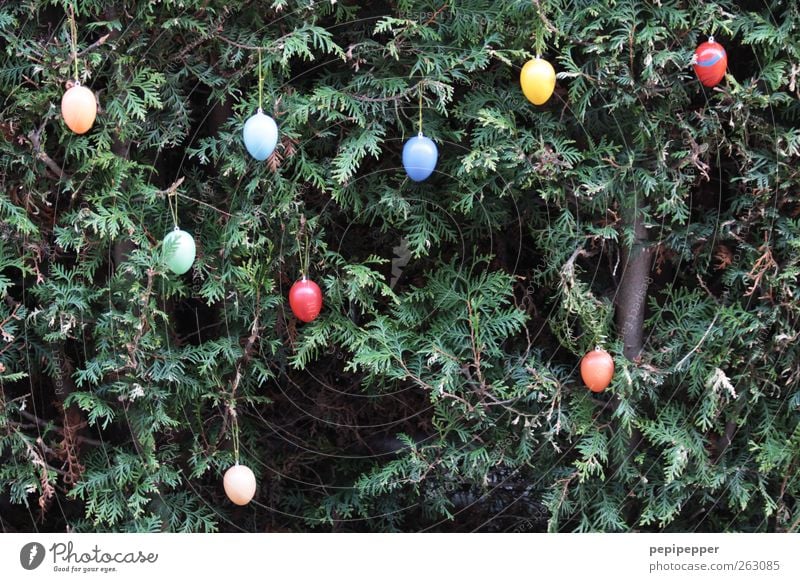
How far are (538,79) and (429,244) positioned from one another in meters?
0.29

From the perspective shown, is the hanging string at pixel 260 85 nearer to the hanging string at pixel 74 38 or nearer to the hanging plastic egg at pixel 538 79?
the hanging string at pixel 74 38

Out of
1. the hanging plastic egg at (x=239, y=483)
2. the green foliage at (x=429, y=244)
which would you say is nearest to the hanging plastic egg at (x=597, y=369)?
the green foliage at (x=429, y=244)

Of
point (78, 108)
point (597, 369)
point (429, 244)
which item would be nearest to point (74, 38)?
point (78, 108)

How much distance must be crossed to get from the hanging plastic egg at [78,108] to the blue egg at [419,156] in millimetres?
448

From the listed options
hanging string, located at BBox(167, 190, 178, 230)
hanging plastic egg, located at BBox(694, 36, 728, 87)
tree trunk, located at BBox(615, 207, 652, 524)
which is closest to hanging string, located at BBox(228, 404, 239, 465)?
hanging string, located at BBox(167, 190, 178, 230)

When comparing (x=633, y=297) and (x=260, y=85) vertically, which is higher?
(x=260, y=85)

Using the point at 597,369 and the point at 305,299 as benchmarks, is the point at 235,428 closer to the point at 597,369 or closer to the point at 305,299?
the point at 305,299

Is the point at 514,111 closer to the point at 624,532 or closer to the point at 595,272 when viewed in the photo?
the point at 595,272

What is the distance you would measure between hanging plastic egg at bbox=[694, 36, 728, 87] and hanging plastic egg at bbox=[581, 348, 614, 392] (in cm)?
42

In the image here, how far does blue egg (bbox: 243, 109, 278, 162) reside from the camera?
1.22m

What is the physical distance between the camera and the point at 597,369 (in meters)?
1.27

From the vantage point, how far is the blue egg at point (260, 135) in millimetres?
1216

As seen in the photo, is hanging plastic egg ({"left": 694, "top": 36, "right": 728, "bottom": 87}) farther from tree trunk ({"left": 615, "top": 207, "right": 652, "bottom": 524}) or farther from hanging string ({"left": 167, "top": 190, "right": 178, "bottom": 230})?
hanging string ({"left": 167, "top": 190, "right": 178, "bottom": 230})

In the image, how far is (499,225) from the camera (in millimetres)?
1350
